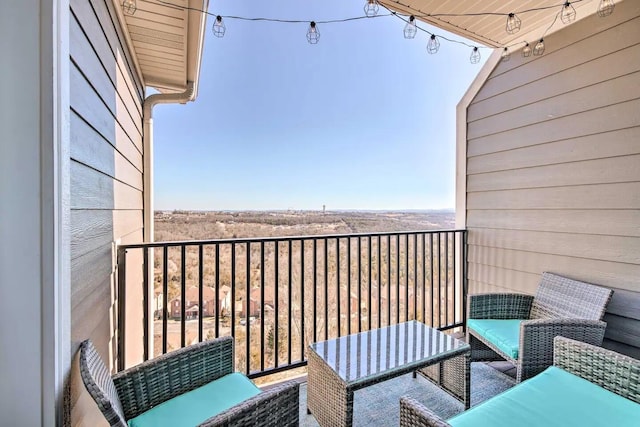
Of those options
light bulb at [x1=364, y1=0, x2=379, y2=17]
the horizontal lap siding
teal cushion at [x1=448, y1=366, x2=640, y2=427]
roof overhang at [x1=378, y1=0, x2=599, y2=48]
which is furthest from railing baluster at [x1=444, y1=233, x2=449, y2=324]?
light bulb at [x1=364, y1=0, x2=379, y2=17]

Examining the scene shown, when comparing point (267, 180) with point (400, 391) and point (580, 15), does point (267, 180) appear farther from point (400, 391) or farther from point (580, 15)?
point (580, 15)

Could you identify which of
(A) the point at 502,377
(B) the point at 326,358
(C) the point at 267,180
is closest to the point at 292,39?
(C) the point at 267,180

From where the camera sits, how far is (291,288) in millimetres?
2541

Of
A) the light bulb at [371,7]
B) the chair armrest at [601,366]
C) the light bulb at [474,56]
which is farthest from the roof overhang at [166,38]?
the chair armrest at [601,366]

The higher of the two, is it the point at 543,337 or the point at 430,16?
the point at 430,16

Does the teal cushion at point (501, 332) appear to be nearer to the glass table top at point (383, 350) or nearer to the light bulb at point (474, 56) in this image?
the glass table top at point (383, 350)

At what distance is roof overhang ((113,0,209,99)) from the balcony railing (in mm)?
1547

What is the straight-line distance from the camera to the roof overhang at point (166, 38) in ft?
6.32

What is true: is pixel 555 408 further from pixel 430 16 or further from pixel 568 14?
pixel 430 16

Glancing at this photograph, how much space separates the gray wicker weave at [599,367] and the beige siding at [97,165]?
140 centimetres

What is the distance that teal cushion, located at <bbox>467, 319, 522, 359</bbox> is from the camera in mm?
1962

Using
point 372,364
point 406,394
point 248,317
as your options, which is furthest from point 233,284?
point 406,394

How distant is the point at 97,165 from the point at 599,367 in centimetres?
263

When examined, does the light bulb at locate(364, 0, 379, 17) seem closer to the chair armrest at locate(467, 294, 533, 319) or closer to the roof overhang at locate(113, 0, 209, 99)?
the roof overhang at locate(113, 0, 209, 99)
